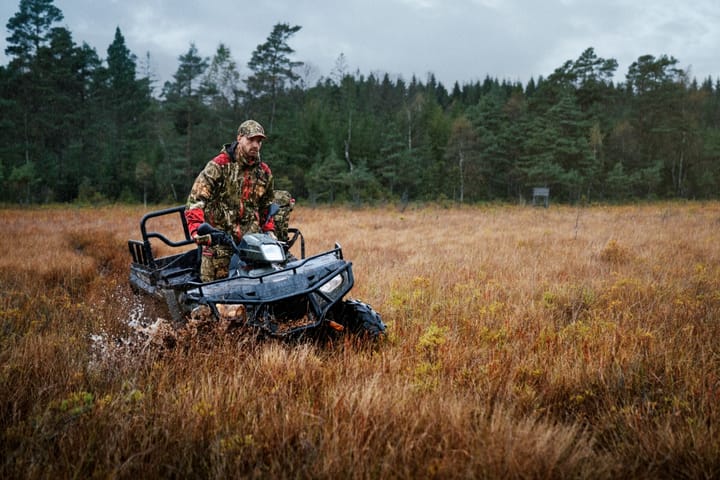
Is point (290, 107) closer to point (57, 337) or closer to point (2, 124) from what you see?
point (2, 124)

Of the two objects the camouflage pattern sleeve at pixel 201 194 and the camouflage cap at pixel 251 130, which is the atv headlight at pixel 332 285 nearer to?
the camouflage pattern sleeve at pixel 201 194

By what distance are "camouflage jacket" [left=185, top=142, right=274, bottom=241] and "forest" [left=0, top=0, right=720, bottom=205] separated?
26.6m

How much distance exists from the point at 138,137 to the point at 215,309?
1794 inches

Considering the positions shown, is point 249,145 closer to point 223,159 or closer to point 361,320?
point 223,159

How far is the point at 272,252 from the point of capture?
316cm

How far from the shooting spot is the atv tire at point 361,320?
3.49 metres

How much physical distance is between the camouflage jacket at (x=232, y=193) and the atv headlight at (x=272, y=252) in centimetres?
97

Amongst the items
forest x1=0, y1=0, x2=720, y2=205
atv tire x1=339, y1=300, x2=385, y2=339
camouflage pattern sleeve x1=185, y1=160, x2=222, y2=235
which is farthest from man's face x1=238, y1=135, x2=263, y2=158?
forest x1=0, y1=0, x2=720, y2=205

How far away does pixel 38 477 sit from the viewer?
1.76 metres

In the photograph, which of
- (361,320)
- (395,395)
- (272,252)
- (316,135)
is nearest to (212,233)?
(272,252)

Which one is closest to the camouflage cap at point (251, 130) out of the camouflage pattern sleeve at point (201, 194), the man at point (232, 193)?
the man at point (232, 193)

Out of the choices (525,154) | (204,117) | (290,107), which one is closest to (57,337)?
(204,117)

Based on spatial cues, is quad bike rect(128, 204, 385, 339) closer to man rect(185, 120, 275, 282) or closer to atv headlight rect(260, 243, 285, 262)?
atv headlight rect(260, 243, 285, 262)

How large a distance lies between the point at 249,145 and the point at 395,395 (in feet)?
8.87
